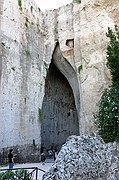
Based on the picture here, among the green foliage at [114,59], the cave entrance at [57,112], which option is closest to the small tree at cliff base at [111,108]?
the green foliage at [114,59]

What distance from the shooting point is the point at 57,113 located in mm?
22906

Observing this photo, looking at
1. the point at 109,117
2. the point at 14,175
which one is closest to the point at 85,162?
the point at 14,175

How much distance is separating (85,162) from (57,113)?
1768 cm

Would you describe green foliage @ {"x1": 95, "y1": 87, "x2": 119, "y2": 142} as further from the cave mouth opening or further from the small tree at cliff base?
the cave mouth opening

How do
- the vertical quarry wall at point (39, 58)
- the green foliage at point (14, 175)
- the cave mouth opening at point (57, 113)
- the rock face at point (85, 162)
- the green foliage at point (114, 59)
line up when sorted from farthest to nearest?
the cave mouth opening at point (57, 113) < the vertical quarry wall at point (39, 58) < the green foliage at point (114, 59) < the green foliage at point (14, 175) < the rock face at point (85, 162)

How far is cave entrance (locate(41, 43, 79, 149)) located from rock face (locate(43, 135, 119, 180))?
52.6 ft

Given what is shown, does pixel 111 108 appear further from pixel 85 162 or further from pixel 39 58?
pixel 39 58

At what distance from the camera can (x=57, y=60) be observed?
784 inches

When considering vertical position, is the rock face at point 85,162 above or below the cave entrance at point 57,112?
below

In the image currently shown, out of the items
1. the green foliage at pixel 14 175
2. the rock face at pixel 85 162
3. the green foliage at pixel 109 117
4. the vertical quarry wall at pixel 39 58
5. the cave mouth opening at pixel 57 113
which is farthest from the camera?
the cave mouth opening at pixel 57 113

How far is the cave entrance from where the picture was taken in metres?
22.0

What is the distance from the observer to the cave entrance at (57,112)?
72.3ft

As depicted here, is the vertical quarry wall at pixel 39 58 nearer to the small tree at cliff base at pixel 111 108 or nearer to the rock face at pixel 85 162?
the small tree at cliff base at pixel 111 108

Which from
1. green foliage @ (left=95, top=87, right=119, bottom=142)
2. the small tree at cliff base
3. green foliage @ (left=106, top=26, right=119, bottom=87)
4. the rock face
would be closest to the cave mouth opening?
green foliage @ (left=106, top=26, right=119, bottom=87)
